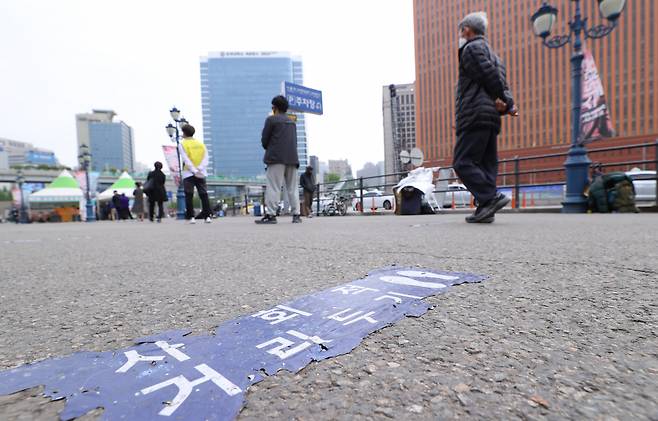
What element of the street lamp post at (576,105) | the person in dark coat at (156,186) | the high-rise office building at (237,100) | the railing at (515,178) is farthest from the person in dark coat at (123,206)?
the high-rise office building at (237,100)

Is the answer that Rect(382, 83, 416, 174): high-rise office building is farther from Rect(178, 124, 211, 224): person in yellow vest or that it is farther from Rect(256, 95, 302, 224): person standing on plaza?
Rect(256, 95, 302, 224): person standing on plaza

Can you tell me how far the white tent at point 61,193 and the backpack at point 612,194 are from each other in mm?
27518

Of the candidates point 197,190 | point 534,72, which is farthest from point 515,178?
point 534,72

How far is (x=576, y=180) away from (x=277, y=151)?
521 cm

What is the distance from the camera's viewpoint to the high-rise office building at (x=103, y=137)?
101 meters

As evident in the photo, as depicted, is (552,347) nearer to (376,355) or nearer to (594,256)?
(376,355)

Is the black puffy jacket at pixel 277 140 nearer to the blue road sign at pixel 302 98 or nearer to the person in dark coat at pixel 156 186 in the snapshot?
the person in dark coat at pixel 156 186

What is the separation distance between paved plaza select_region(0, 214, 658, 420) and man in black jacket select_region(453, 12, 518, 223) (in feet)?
6.19

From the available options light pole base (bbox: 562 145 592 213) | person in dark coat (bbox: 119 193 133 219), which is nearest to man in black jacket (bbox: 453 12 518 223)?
light pole base (bbox: 562 145 592 213)

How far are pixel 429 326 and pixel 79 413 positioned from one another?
67cm

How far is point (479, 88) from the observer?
373 cm

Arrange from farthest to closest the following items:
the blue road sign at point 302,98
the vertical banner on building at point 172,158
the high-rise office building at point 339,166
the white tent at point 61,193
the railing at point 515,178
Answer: the high-rise office building at point 339,166
the white tent at point 61,193
the vertical banner on building at point 172,158
the blue road sign at point 302,98
the railing at point 515,178

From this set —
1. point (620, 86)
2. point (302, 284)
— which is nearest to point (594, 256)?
point (302, 284)

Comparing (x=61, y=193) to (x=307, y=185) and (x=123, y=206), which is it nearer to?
(x=123, y=206)
